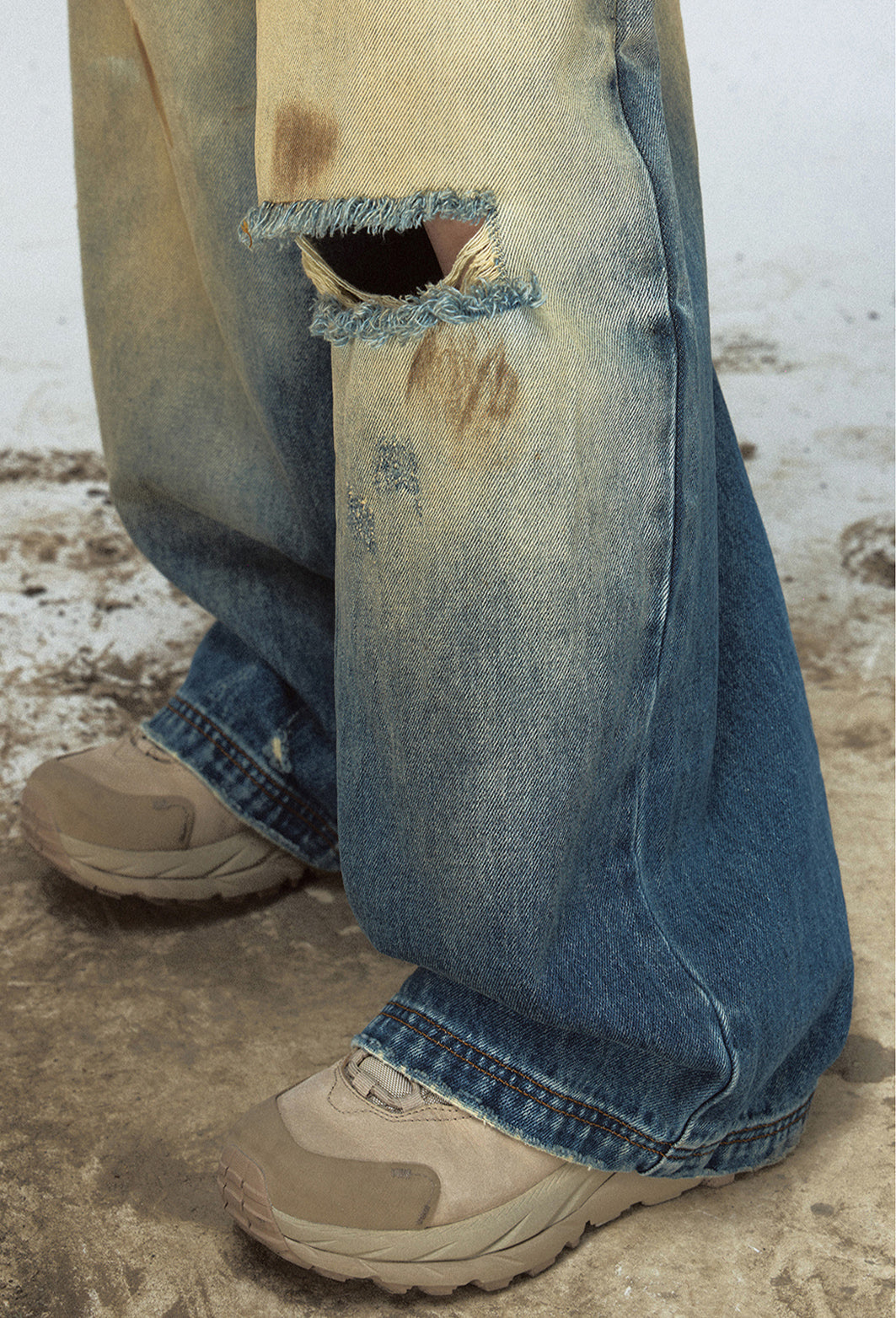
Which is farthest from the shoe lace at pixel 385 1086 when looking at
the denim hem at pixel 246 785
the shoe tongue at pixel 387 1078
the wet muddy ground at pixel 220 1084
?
the denim hem at pixel 246 785

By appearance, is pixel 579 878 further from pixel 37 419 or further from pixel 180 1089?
pixel 37 419

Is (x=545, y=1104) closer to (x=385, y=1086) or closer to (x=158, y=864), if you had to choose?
(x=385, y=1086)

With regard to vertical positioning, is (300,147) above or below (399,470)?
above

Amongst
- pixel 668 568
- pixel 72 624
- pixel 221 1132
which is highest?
pixel 668 568

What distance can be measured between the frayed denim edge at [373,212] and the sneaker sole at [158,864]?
1.82ft

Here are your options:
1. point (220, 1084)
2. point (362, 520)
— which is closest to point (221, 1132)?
point (220, 1084)

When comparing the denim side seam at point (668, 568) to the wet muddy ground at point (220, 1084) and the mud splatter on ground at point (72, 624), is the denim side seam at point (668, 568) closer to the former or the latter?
the wet muddy ground at point (220, 1084)

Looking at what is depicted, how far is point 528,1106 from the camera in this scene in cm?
68

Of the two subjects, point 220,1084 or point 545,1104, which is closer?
point 545,1104

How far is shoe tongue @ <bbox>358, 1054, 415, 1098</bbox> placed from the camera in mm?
701

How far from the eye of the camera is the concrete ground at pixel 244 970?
679 millimetres

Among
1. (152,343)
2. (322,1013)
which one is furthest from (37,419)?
(322,1013)

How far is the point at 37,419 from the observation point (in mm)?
1967

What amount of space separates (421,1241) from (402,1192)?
1.1 inches
